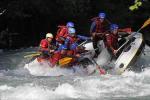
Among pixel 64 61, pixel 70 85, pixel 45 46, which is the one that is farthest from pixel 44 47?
pixel 70 85

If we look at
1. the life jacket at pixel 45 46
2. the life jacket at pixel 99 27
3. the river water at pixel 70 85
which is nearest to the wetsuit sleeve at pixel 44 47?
the life jacket at pixel 45 46

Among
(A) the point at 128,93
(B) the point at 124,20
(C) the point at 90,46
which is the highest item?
(B) the point at 124,20

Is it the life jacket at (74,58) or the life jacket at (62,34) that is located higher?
the life jacket at (62,34)

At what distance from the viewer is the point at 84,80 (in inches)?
356

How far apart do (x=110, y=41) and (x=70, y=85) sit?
2322mm

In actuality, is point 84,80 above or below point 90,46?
below

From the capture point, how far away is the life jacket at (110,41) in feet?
33.6

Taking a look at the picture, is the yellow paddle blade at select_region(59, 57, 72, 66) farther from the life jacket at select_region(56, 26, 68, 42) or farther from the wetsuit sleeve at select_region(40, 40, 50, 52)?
the life jacket at select_region(56, 26, 68, 42)

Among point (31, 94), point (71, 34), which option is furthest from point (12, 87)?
point (71, 34)

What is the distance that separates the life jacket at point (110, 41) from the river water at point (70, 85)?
35.0 inches

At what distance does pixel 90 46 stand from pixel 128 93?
372 centimetres

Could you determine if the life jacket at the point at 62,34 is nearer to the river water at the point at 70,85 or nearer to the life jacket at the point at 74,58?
the life jacket at the point at 74,58

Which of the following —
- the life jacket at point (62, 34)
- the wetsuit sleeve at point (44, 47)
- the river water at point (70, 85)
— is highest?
the life jacket at point (62, 34)

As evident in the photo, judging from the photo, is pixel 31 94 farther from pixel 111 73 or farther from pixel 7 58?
pixel 7 58
